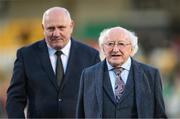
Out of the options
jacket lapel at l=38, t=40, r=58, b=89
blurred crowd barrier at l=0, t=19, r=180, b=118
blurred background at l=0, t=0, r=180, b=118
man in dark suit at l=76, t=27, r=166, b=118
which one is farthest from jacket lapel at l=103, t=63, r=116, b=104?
blurred background at l=0, t=0, r=180, b=118

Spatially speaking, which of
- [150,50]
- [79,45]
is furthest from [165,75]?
[79,45]

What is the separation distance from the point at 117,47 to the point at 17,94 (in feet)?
4.59

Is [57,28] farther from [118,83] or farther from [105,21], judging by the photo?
[105,21]

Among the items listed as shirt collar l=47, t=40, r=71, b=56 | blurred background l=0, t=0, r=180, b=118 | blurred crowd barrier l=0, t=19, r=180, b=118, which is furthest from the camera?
blurred background l=0, t=0, r=180, b=118

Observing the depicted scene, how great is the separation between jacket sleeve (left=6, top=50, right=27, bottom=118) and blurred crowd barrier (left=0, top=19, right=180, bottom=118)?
439 inches

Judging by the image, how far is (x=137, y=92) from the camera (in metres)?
7.62

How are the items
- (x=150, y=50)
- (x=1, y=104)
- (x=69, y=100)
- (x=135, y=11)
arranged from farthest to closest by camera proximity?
1. (x=135, y=11)
2. (x=150, y=50)
3. (x=1, y=104)
4. (x=69, y=100)

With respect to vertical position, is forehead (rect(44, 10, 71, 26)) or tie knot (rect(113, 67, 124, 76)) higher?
forehead (rect(44, 10, 71, 26))

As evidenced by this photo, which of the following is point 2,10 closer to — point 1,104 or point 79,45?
Result: point 1,104

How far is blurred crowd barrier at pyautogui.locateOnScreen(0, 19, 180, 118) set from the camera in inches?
867

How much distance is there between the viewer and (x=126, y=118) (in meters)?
7.58

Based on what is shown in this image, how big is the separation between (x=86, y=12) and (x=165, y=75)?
9495 mm

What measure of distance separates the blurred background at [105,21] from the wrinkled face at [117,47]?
756 inches

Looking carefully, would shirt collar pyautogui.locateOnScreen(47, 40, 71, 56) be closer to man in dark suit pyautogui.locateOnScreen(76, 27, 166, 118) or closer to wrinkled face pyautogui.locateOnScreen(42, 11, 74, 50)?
wrinkled face pyautogui.locateOnScreen(42, 11, 74, 50)
